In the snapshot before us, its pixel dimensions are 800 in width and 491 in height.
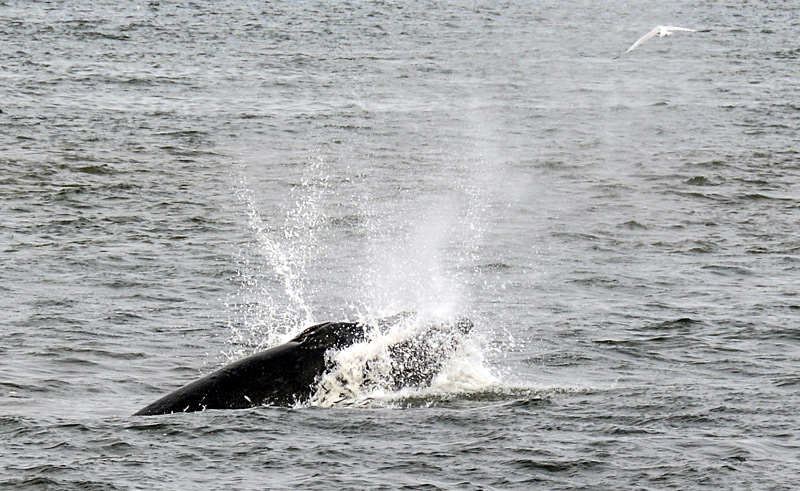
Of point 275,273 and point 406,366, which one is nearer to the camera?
point 406,366

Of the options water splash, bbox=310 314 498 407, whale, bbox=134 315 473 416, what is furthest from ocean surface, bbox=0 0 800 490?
whale, bbox=134 315 473 416

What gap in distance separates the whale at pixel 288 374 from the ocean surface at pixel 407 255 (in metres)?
0.15

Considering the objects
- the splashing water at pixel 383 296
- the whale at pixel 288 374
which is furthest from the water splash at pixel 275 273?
the whale at pixel 288 374

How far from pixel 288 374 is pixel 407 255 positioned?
8818 millimetres

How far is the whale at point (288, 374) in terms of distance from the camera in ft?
37.4

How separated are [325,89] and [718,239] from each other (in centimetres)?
1727

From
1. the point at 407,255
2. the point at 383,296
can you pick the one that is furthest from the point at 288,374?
the point at 407,255

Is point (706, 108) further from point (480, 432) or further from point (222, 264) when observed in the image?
point (480, 432)

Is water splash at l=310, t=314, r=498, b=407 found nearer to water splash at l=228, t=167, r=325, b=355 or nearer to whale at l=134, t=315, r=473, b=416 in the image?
whale at l=134, t=315, r=473, b=416

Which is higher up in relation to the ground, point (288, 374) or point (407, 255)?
point (288, 374)

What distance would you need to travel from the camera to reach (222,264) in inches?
746

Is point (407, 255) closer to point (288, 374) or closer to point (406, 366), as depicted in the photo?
point (406, 366)

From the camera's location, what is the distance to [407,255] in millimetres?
20312

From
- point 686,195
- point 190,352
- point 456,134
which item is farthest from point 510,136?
point 190,352
